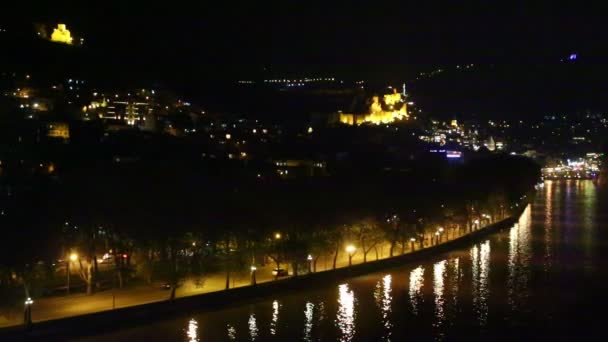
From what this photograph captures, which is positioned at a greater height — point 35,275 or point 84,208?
point 84,208

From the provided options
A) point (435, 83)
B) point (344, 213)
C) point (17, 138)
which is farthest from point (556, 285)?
point (435, 83)

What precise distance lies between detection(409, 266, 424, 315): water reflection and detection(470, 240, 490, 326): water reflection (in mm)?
993

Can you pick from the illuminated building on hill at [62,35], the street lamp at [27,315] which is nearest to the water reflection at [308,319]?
the street lamp at [27,315]

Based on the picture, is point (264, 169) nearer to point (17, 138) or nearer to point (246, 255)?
point (17, 138)

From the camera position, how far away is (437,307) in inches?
492

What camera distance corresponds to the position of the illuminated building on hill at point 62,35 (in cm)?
4956

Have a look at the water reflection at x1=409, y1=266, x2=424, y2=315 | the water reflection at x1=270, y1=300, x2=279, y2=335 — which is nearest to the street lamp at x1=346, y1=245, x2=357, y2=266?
the water reflection at x1=409, y1=266, x2=424, y2=315

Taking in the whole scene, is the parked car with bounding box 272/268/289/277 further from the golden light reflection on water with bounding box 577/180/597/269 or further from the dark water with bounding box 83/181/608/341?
the golden light reflection on water with bounding box 577/180/597/269

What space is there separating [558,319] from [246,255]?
18.5ft

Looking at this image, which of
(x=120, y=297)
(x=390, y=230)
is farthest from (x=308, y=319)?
(x=390, y=230)

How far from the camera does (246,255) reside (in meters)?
13.5

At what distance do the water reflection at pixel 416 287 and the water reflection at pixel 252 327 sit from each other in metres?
2.75

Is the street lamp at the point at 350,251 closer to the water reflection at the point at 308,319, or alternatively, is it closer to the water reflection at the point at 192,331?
the water reflection at the point at 308,319

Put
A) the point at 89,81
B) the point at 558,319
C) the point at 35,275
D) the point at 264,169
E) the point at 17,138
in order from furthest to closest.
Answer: the point at 89,81 → the point at 264,169 → the point at 17,138 → the point at 558,319 → the point at 35,275
